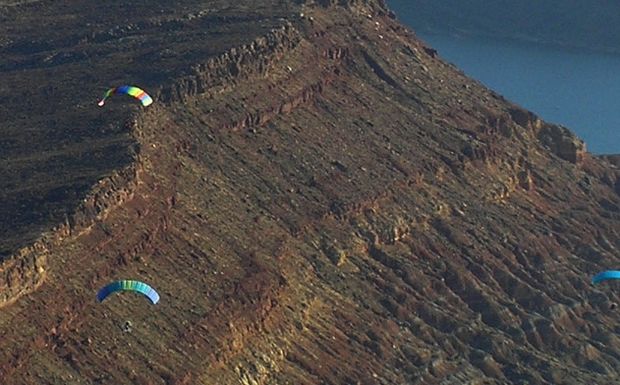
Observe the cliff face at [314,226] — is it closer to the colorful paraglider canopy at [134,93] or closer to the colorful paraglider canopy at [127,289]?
the colorful paraglider canopy at [127,289]

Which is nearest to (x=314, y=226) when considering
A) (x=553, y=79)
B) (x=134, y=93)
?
(x=134, y=93)

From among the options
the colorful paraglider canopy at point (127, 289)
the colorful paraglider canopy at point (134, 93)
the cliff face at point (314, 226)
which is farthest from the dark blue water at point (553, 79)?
the colorful paraglider canopy at point (127, 289)

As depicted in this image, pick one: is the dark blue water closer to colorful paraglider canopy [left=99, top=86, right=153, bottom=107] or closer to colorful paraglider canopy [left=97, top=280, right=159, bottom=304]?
colorful paraglider canopy [left=99, top=86, right=153, bottom=107]

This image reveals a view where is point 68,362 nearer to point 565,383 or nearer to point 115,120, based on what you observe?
point 115,120

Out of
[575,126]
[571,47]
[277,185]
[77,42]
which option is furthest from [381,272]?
[571,47]

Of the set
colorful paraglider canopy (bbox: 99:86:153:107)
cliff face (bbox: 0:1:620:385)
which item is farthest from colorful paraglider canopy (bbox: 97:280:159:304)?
colorful paraglider canopy (bbox: 99:86:153:107)
